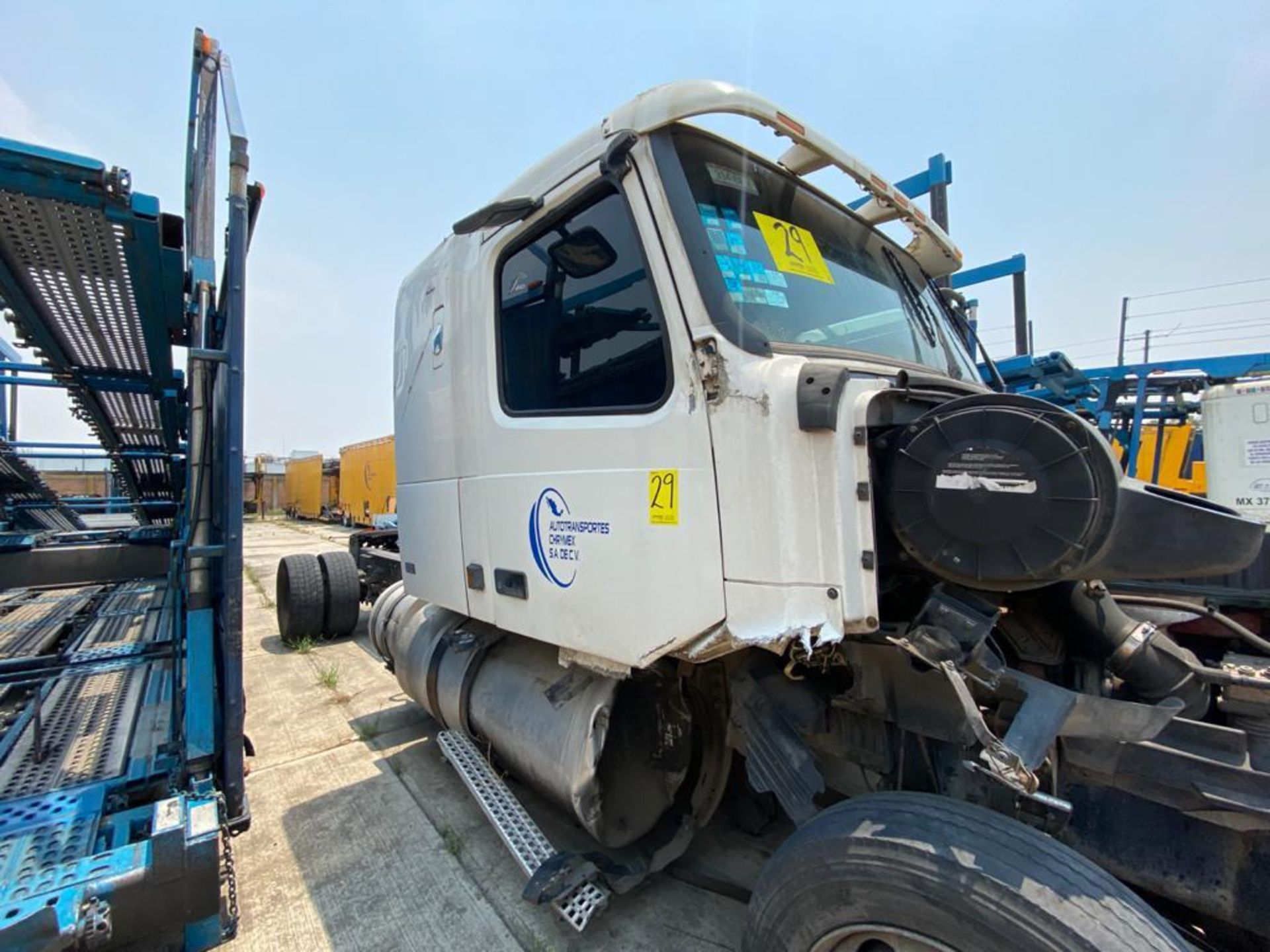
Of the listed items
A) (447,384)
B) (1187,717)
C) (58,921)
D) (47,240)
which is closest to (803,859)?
(1187,717)

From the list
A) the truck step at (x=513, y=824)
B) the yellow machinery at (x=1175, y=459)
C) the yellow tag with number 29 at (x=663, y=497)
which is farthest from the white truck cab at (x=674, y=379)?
the yellow machinery at (x=1175, y=459)

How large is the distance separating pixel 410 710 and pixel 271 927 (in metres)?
2.09

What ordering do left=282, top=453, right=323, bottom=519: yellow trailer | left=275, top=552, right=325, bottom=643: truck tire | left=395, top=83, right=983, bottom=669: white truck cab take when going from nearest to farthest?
left=395, top=83, right=983, bottom=669: white truck cab, left=275, top=552, right=325, bottom=643: truck tire, left=282, top=453, right=323, bottom=519: yellow trailer

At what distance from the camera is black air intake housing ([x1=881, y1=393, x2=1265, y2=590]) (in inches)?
51.2

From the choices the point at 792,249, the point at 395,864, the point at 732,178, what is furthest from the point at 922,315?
the point at 395,864

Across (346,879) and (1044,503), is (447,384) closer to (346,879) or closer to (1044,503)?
(346,879)

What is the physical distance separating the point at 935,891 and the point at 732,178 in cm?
202

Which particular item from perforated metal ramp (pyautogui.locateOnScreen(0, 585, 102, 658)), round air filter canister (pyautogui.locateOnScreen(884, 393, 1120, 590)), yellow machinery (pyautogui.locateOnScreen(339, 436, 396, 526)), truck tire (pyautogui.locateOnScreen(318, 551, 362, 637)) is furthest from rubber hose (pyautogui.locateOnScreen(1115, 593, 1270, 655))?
yellow machinery (pyautogui.locateOnScreen(339, 436, 396, 526))

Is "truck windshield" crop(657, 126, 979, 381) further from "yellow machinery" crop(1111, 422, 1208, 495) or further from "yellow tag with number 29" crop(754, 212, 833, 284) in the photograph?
"yellow machinery" crop(1111, 422, 1208, 495)

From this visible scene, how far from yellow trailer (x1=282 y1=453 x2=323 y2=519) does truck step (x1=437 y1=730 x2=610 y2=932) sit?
86.1 ft

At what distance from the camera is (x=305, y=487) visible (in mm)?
28406

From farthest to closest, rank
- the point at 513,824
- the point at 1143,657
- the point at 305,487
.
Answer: the point at 305,487 < the point at 513,824 < the point at 1143,657

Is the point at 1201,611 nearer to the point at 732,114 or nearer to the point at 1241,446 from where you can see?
the point at 732,114

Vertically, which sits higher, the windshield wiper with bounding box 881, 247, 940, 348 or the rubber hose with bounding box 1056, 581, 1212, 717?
the windshield wiper with bounding box 881, 247, 940, 348
